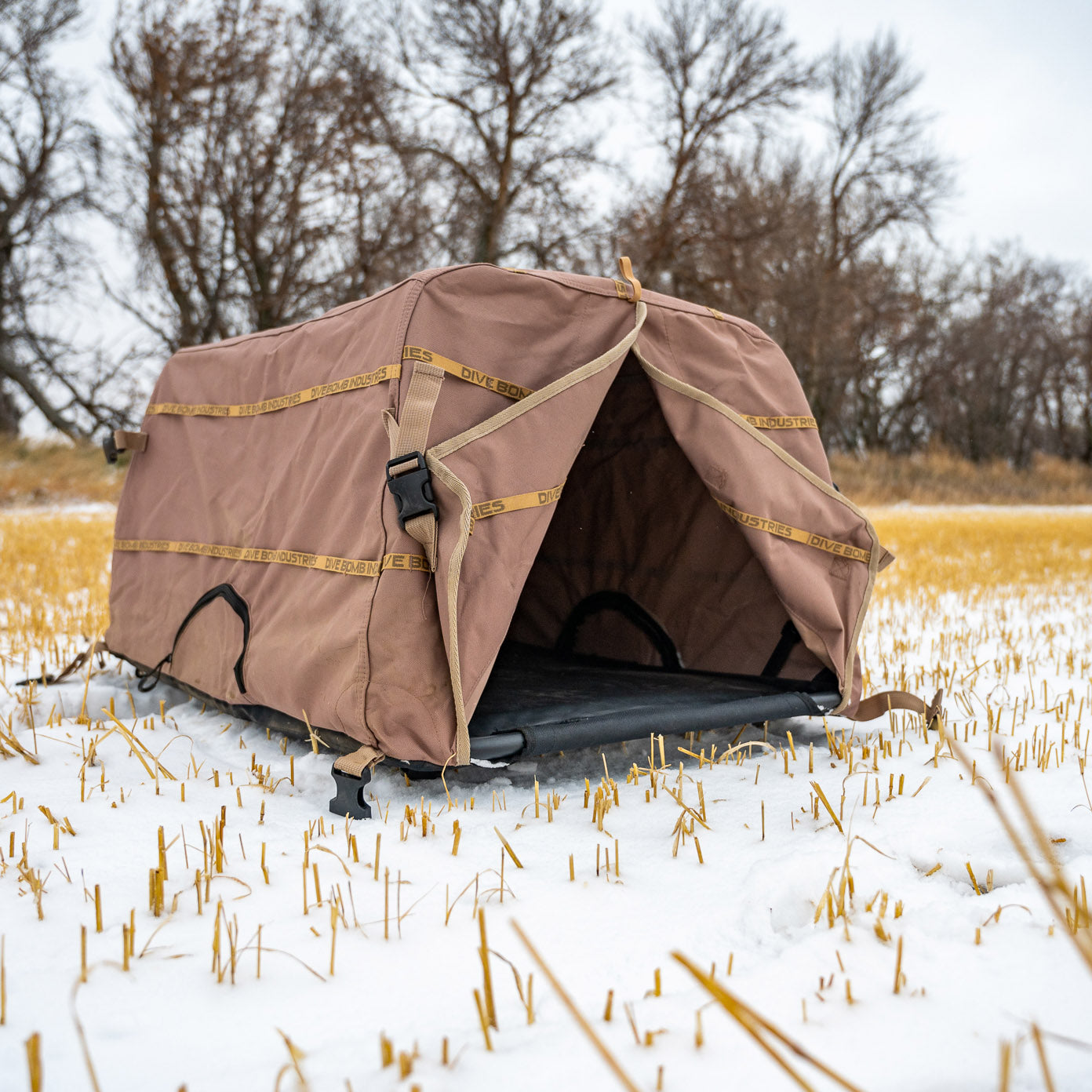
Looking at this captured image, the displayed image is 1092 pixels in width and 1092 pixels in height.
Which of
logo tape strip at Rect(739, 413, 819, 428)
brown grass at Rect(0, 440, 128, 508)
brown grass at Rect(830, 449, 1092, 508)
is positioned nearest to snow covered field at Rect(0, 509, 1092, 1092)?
logo tape strip at Rect(739, 413, 819, 428)

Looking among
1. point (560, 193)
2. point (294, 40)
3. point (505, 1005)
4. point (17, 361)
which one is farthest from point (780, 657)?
point (17, 361)

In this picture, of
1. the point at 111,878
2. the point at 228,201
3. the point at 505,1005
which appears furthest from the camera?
the point at 228,201

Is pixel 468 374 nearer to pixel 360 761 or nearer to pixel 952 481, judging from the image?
pixel 360 761

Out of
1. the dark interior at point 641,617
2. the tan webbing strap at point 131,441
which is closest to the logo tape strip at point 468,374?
the dark interior at point 641,617

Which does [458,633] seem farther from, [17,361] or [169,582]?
[17,361]

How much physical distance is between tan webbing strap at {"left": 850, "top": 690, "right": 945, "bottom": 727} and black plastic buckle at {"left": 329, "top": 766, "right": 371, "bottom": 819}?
5.34 ft

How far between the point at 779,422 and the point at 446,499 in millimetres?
1214

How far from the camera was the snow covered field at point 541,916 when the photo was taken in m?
1.19

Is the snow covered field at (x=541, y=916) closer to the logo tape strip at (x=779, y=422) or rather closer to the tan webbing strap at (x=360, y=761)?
the tan webbing strap at (x=360, y=761)

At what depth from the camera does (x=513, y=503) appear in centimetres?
224

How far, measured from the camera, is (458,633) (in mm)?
2135

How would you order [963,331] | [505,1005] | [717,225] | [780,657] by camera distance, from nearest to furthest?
[505,1005]
[780,657]
[717,225]
[963,331]

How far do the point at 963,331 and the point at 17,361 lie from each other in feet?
86.3

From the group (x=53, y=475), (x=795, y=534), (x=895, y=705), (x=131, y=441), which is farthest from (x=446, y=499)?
(x=53, y=475)
